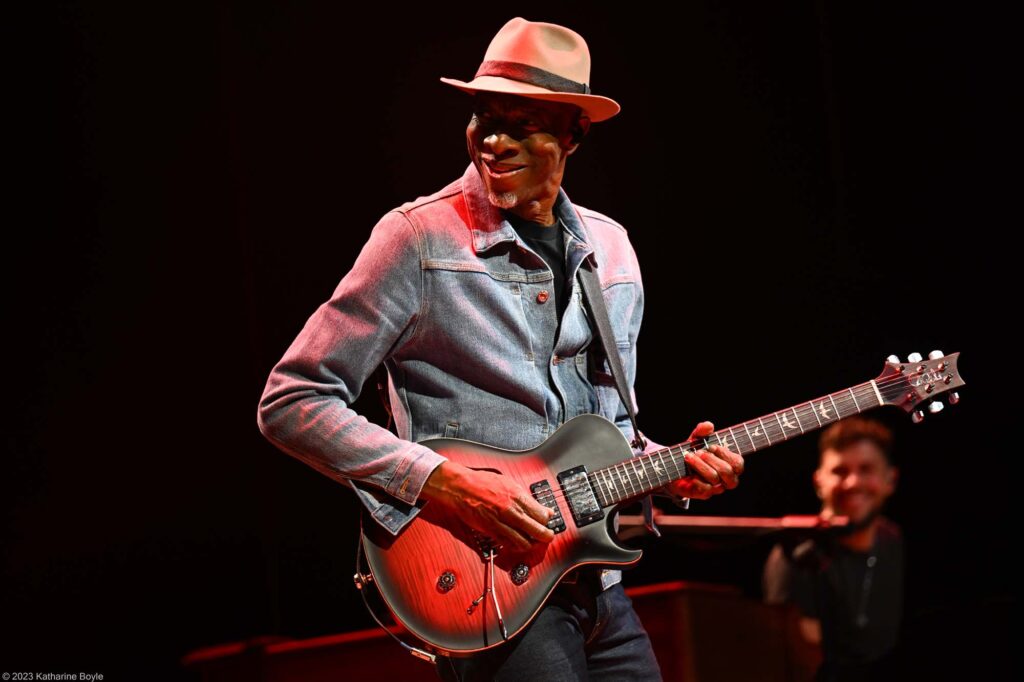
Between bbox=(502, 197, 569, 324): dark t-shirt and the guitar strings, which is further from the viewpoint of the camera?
bbox=(502, 197, 569, 324): dark t-shirt

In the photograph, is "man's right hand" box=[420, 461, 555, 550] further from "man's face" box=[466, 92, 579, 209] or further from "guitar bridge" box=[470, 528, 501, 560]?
"man's face" box=[466, 92, 579, 209]

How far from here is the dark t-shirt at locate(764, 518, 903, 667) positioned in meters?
3.90

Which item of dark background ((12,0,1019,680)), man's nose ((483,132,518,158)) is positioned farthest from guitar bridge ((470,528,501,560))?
dark background ((12,0,1019,680))

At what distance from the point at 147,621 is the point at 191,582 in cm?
18

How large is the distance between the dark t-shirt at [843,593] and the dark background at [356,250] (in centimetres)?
17

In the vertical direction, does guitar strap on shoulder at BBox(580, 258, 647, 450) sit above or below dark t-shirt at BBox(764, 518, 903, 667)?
above

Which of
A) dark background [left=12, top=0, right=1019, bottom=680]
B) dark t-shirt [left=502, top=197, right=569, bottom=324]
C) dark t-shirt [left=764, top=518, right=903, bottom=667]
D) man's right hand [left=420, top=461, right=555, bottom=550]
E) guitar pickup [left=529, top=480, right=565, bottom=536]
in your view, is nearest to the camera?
man's right hand [left=420, top=461, right=555, bottom=550]

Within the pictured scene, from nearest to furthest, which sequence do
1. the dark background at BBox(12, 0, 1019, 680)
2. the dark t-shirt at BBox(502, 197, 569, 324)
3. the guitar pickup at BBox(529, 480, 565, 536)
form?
the guitar pickup at BBox(529, 480, 565, 536)
the dark t-shirt at BBox(502, 197, 569, 324)
the dark background at BBox(12, 0, 1019, 680)

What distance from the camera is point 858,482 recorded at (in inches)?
158

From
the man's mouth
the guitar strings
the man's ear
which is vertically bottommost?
the guitar strings

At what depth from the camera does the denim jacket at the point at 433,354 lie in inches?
84.7

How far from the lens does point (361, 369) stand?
2209 millimetres

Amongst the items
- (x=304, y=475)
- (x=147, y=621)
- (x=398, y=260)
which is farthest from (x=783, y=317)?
(x=147, y=621)

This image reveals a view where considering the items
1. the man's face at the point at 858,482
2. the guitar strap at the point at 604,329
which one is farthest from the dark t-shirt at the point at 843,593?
the guitar strap at the point at 604,329
